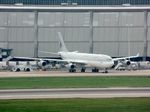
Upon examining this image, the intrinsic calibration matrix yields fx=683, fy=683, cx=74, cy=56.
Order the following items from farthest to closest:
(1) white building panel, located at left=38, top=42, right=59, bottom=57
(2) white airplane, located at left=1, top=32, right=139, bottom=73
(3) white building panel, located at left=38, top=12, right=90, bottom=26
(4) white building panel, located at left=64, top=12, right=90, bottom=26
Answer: (4) white building panel, located at left=64, top=12, right=90, bottom=26, (3) white building panel, located at left=38, top=12, right=90, bottom=26, (1) white building panel, located at left=38, top=42, right=59, bottom=57, (2) white airplane, located at left=1, top=32, right=139, bottom=73

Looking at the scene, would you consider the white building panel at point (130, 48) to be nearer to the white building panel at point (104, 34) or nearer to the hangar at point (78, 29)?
the hangar at point (78, 29)

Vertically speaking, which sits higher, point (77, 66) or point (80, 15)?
point (80, 15)

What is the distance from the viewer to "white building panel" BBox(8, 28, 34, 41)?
149 m

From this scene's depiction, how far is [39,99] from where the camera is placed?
157 feet

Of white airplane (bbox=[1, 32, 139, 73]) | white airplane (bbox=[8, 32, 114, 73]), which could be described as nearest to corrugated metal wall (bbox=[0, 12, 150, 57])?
white airplane (bbox=[1, 32, 139, 73])

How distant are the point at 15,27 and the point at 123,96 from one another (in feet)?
332

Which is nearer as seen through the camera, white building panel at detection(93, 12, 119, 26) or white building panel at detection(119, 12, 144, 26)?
white building panel at detection(119, 12, 144, 26)

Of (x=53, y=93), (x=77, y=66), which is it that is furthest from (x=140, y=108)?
(x=77, y=66)

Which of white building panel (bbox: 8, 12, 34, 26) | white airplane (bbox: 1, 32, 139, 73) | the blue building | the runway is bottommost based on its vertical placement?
white airplane (bbox: 1, 32, 139, 73)

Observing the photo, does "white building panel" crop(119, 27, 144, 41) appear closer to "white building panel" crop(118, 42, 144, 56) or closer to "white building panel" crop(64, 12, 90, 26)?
"white building panel" crop(118, 42, 144, 56)

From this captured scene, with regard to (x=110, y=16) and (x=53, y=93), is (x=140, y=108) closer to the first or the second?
(x=53, y=93)

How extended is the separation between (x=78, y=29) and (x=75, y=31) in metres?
0.79

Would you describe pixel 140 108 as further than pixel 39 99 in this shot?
No

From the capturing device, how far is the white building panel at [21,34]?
148625mm
